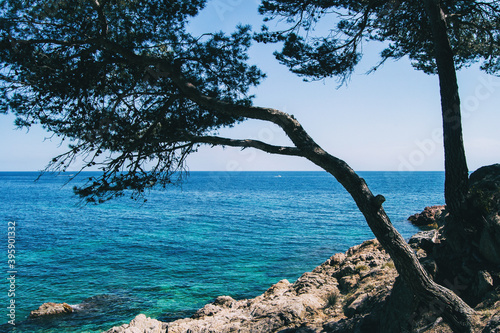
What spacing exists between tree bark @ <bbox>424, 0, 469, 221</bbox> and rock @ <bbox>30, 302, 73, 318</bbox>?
12381 mm

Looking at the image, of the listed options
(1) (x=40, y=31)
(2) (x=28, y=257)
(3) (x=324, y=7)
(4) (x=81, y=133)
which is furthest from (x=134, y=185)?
(2) (x=28, y=257)

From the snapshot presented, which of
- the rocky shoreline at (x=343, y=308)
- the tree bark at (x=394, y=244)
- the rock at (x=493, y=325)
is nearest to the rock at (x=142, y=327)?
the rocky shoreline at (x=343, y=308)

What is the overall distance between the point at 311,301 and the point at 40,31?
24.2 feet

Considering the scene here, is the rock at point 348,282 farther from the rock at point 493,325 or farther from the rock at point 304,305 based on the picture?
the rock at point 493,325

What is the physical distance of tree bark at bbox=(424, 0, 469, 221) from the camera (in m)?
6.11

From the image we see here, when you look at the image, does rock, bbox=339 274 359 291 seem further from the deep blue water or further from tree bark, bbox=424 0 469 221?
the deep blue water

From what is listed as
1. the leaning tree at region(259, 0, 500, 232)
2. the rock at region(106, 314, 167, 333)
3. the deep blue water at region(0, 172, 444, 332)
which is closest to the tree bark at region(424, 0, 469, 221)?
the leaning tree at region(259, 0, 500, 232)

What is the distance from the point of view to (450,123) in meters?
6.17

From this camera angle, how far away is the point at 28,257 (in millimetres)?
20453

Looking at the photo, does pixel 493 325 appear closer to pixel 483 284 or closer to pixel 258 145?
pixel 483 284

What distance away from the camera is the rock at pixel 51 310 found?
40.4 feet

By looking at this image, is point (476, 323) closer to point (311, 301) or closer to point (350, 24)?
point (311, 301)

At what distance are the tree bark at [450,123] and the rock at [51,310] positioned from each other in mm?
12381

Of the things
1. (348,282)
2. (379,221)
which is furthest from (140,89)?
(348,282)
